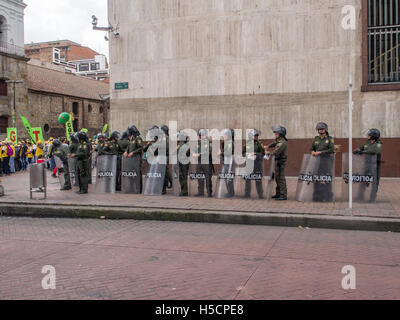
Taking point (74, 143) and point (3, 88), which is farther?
point (3, 88)

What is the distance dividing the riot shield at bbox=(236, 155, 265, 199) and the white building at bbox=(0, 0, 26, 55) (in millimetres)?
36898

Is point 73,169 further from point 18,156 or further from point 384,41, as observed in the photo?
point 384,41

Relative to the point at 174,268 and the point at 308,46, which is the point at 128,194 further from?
the point at 308,46

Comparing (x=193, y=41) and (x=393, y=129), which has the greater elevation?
(x=193, y=41)

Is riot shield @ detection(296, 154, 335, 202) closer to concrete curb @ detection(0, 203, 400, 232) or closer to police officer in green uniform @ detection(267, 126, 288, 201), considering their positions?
police officer in green uniform @ detection(267, 126, 288, 201)

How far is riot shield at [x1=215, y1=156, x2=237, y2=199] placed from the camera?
11281 mm

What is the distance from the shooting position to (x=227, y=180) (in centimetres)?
1138

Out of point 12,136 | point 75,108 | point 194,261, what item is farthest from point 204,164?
point 75,108

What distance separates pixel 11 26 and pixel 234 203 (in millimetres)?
39775

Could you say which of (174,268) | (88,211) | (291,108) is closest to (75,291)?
(174,268)

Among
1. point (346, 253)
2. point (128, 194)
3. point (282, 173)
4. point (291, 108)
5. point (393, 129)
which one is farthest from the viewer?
point (291, 108)

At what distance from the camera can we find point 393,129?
595 inches

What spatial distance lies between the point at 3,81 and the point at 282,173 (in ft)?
123

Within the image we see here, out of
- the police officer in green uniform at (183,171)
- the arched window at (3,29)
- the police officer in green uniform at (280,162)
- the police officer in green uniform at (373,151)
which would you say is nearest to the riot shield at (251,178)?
the police officer in green uniform at (280,162)
